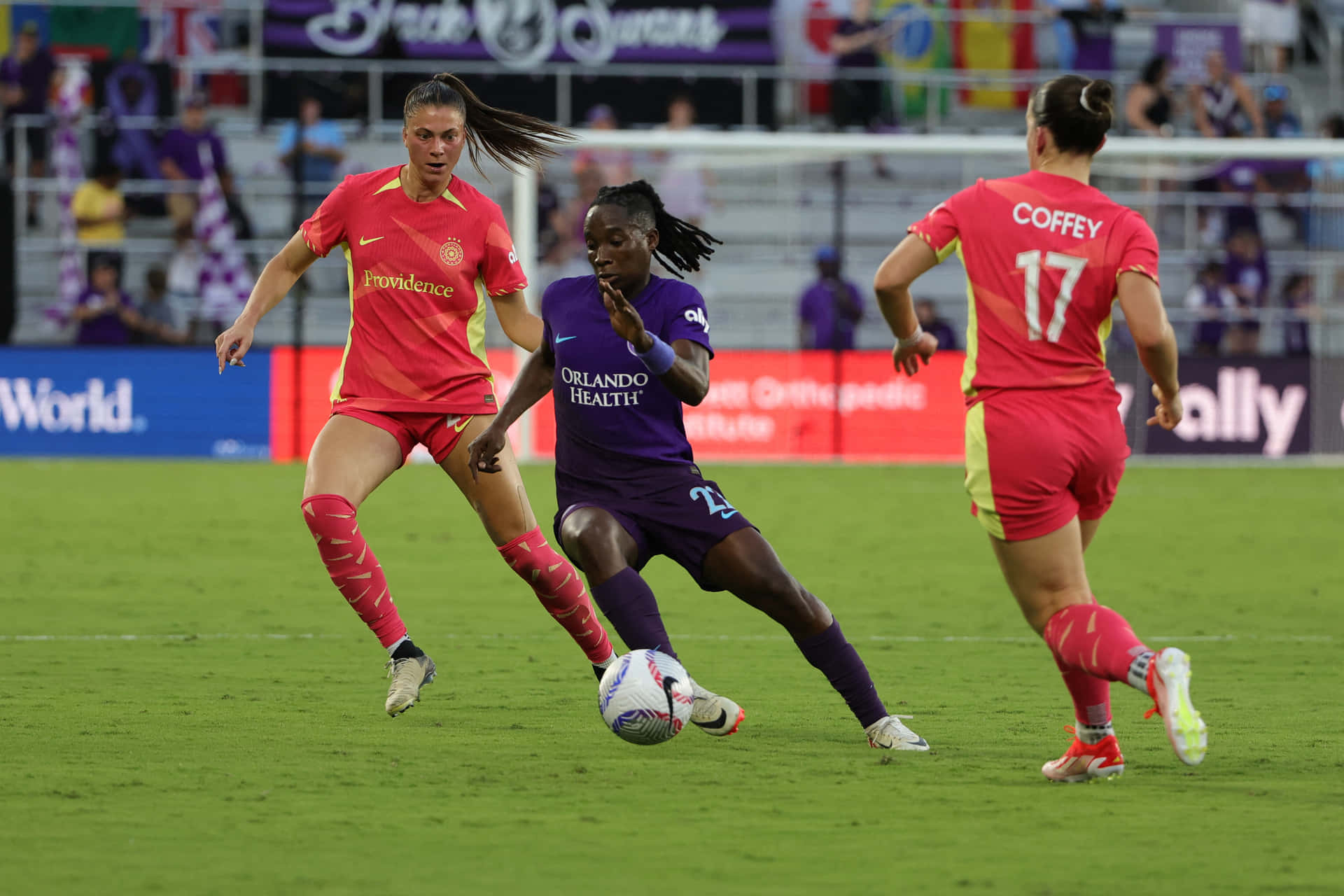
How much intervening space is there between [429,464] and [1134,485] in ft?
23.8

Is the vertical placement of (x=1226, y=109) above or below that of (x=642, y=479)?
above

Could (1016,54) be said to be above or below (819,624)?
above

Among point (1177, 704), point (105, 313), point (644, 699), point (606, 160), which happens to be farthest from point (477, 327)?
point (606, 160)

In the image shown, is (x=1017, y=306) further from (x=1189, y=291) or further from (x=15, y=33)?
(x=15, y=33)

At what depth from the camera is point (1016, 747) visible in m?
6.16

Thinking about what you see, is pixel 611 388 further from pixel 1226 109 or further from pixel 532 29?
pixel 1226 109

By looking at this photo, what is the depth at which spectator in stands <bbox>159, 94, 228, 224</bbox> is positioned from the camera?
21219 millimetres

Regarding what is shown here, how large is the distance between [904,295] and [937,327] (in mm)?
16295

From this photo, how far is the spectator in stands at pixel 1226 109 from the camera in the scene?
23484 mm

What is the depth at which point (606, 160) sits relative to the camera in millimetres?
22359

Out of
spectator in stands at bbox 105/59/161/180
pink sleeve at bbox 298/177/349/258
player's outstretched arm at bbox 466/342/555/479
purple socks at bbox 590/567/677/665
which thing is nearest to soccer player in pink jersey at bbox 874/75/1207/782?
purple socks at bbox 590/567/677/665

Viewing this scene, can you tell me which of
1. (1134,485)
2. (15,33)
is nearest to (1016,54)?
(1134,485)

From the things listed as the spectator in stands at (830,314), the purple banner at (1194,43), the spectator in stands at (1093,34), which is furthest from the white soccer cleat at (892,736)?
the purple banner at (1194,43)

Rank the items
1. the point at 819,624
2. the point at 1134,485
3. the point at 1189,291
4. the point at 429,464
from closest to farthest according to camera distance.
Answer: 1. the point at 819,624
2. the point at 1134,485
3. the point at 429,464
4. the point at 1189,291
